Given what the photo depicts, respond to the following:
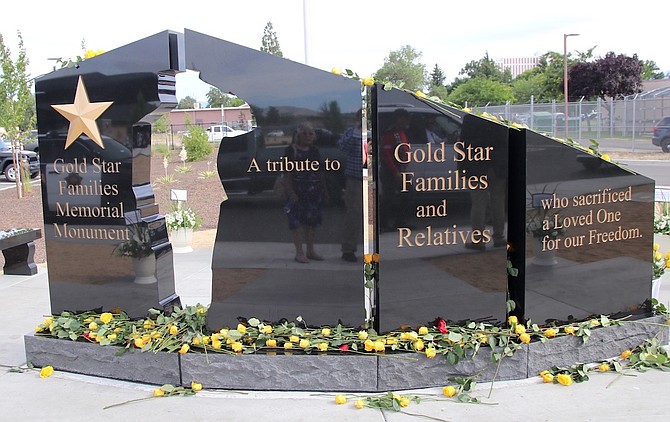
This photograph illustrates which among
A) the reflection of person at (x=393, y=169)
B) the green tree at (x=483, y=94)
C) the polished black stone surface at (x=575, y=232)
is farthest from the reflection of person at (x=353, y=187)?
the green tree at (x=483, y=94)

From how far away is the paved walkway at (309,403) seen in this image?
3732mm

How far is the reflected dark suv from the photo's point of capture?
87.5 ft

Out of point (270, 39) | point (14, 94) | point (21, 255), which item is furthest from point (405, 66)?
point (21, 255)

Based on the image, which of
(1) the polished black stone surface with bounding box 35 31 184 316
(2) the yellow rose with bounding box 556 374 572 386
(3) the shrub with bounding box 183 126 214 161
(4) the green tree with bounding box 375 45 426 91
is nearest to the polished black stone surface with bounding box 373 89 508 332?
(2) the yellow rose with bounding box 556 374 572 386

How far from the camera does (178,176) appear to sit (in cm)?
2175

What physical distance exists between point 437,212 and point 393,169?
16.6 inches

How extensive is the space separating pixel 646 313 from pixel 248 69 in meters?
3.44

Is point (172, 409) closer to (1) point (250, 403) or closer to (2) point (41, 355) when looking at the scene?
(1) point (250, 403)

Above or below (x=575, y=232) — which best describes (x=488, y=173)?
above

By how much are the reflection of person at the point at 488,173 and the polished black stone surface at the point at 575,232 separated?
161 mm

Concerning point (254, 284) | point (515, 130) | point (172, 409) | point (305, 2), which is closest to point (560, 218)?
point (515, 130)

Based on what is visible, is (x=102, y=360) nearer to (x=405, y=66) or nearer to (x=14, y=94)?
(x=14, y=94)

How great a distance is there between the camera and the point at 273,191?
4242 millimetres

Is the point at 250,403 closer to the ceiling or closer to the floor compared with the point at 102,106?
closer to the floor
